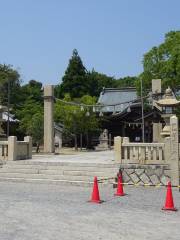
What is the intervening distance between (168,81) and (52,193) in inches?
525

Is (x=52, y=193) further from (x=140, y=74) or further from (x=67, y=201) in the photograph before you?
(x=140, y=74)

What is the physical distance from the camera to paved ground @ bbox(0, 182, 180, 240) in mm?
6930

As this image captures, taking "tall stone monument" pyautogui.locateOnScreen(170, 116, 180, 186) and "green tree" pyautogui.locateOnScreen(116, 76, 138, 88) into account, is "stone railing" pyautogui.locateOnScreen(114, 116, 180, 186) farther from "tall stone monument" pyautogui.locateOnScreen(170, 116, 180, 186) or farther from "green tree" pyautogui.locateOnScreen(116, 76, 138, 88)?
"green tree" pyautogui.locateOnScreen(116, 76, 138, 88)

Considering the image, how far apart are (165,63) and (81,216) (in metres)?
16.2

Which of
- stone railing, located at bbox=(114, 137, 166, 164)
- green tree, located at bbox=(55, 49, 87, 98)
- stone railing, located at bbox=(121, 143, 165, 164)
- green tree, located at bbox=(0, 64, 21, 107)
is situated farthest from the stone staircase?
green tree, located at bbox=(55, 49, 87, 98)

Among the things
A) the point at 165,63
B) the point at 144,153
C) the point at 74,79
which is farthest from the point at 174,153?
the point at 74,79

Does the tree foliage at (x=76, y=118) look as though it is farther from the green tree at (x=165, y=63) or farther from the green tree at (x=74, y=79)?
the green tree at (x=74, y=79)

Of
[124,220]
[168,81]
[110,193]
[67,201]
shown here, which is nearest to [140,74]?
[168,81]

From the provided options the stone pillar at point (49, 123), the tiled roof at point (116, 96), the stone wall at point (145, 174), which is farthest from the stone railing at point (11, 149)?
the tiled roof at point (116, 96)

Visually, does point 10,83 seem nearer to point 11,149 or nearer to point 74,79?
point 74,79

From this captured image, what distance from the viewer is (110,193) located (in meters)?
12.4

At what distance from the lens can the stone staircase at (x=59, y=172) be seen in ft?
47.1

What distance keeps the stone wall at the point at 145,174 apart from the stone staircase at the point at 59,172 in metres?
0.45

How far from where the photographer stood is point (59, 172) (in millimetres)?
15125
